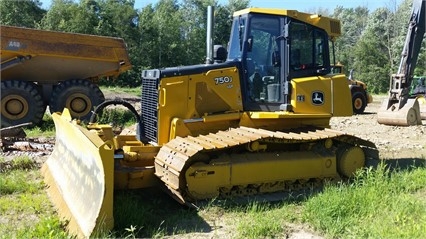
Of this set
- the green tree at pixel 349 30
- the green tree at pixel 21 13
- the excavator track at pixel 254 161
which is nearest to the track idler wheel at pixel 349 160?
the excavator track at pixel 254 161

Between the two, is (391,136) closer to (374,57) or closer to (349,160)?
(349,160)

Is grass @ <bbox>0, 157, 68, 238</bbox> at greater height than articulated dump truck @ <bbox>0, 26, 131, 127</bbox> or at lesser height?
lesser

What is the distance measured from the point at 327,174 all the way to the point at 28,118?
7993 millimetres

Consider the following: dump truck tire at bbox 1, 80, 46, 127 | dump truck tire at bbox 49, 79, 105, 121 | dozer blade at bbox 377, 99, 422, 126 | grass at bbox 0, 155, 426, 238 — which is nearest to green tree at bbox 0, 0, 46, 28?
dump truck tire at bbox 49, 79, 105, 121

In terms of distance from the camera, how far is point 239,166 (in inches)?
222

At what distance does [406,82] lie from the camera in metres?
13.2

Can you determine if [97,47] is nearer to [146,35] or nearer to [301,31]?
[301,31]

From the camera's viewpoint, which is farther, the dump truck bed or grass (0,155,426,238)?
the dump truck bed

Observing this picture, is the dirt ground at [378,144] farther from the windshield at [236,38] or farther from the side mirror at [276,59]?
the windshield at [236,38]

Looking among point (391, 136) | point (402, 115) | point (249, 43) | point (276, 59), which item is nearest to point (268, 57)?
point (276, 59)

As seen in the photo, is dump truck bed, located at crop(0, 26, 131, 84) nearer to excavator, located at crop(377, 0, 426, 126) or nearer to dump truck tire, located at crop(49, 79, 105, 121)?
dump truck tire, located at crop(49, 79, 105, 121)

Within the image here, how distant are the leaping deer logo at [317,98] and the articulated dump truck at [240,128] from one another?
0.05 ft

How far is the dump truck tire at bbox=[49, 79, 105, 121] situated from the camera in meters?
11.9

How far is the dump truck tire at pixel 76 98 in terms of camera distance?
39.1ft
